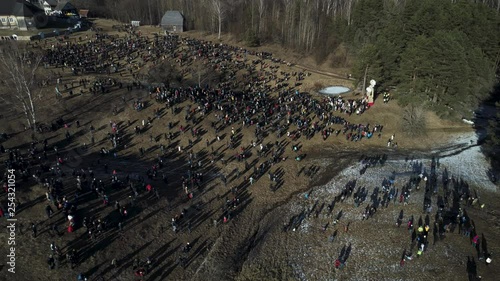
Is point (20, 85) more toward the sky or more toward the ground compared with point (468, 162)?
more toward the sky

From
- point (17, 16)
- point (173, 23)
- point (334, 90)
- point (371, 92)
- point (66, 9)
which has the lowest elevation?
point (334, 90)

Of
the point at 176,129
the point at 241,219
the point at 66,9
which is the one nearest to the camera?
the point at 241,219

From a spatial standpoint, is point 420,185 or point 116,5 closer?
point 420,185

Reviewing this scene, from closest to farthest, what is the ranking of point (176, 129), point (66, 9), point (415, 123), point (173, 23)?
point (176, 129) < point (415, 123) < point (173, 23) < point (66, 9)

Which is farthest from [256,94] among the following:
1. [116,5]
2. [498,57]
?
[116,5]

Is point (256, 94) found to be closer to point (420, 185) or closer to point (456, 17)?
point (420, 185)

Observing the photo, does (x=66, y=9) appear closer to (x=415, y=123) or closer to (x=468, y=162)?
(x=415, y=123)

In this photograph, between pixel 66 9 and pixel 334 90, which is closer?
pixel 334 90

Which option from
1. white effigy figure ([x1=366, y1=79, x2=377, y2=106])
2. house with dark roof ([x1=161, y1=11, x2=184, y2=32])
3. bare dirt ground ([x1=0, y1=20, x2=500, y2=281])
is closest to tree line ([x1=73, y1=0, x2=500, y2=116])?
white effigy figure ([x1=366, y1=79, x2=377, y2=106])

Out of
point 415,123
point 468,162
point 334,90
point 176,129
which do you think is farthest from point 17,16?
point 468,162
